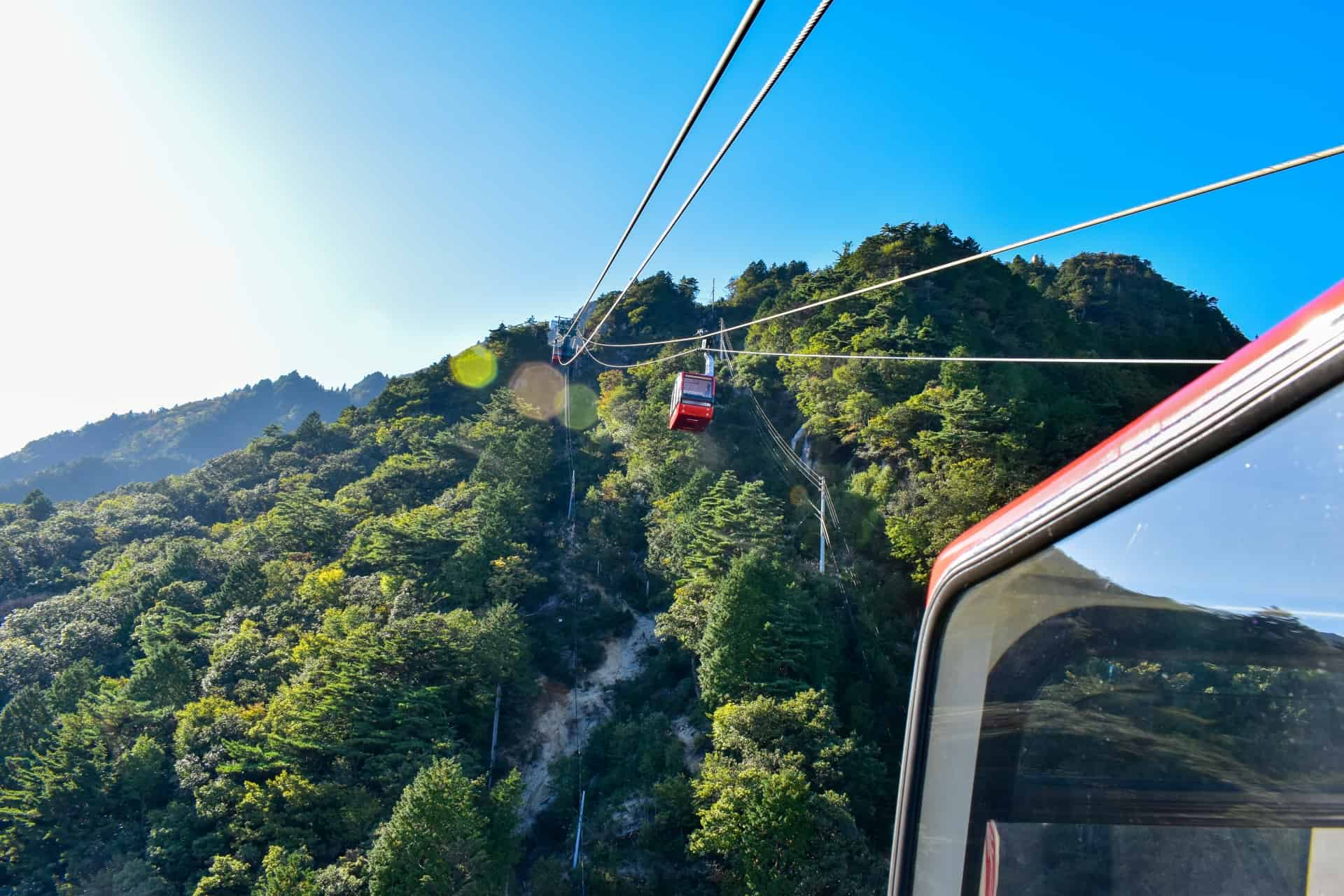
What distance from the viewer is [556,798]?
17688 mm

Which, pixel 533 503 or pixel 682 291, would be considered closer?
pixel 533 503

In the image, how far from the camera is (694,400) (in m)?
18.7

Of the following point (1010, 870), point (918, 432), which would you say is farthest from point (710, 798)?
point (1010, 870)

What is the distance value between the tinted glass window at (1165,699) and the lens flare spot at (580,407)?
3818cm

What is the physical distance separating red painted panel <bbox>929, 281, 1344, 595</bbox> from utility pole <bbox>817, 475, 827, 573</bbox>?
18592mm

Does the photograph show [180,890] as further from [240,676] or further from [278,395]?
[278,395]

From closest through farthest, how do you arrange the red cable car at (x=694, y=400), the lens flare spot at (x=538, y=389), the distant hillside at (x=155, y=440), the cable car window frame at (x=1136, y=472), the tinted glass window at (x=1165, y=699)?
the cable car window frame at (x=1136, y=472)
the tinted glass window at (x=1165, y=699)
the red cable car at (x=694, y=400)
the lens flare spot at (x=538, y=389)
the distant hillside at (x=155, y=440)

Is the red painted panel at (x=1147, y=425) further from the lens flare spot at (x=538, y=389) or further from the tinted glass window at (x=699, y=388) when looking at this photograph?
the lens flare spot at (x=538, y=389)

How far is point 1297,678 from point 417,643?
20234mm

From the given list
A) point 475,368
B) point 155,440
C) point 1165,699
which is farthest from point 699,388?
point 155,440

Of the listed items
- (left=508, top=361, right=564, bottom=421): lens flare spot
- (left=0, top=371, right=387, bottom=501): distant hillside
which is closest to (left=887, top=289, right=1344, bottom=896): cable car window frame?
(left=508, top=361, right=564, bottom=421): lens flare spot

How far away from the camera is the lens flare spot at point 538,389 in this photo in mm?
40531

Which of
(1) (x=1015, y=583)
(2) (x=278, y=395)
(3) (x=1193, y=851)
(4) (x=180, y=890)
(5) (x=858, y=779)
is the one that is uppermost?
(2) (x=278, y=395)

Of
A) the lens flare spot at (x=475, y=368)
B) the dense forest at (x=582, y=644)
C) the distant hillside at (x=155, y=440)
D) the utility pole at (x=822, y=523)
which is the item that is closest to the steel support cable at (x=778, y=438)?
the dense forest at (x=582, y=644)
